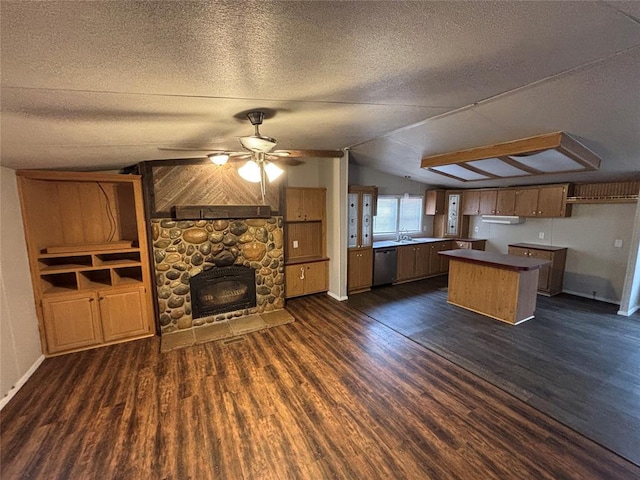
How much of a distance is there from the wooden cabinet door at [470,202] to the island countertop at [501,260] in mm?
2133

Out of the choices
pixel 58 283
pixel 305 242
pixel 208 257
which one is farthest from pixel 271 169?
pixel 58 283

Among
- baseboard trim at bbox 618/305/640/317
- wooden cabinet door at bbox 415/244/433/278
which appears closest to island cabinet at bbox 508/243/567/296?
baseboard trim at bbox 618/305/640/317

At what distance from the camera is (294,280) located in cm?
518

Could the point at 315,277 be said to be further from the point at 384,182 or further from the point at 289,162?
the point at 384,182

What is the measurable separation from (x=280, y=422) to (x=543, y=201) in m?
6.10

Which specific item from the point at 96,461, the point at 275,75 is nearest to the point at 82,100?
the point at 275,75

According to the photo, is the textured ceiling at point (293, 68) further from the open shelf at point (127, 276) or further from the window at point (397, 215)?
the window at point (397, 215)

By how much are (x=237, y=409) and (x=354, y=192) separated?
13.5 feet

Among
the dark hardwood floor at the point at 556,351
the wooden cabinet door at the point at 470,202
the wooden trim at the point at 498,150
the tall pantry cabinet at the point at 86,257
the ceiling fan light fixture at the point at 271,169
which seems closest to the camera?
the dark hardwood floor at the point at 556,351

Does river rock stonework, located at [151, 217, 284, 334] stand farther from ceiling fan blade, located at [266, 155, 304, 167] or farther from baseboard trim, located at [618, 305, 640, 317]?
baseboard trim, located at [618, 305, 640, 317]

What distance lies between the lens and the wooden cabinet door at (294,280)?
5.11 metres

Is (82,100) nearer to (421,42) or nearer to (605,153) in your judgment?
(421,42)

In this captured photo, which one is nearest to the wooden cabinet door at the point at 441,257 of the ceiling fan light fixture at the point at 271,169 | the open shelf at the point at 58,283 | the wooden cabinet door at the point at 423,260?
the wooden cabinet door at the point at 423,260

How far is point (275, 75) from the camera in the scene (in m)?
1.52
